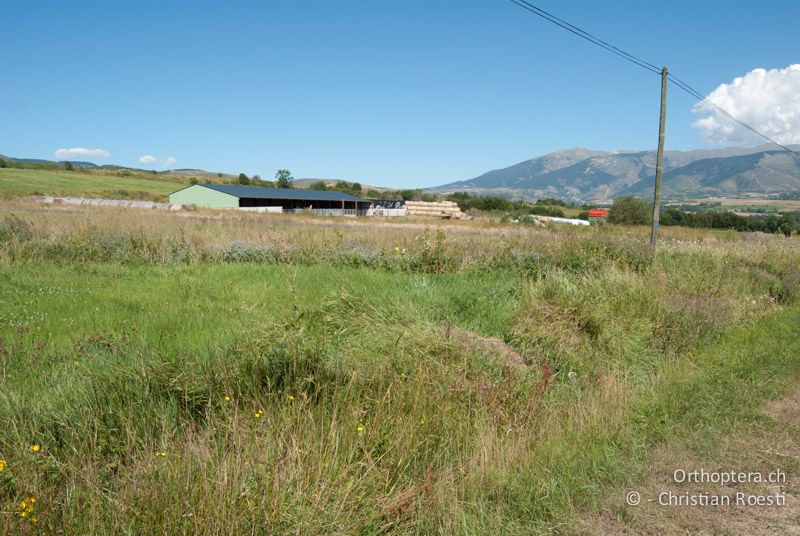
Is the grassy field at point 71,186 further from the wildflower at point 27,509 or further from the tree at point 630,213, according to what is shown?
the wildflower at point 27,509

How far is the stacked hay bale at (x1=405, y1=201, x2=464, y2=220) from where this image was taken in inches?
3236

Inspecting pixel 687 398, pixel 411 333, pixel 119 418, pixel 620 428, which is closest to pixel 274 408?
pixel 119 418

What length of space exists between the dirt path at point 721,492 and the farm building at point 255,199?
6780 cm

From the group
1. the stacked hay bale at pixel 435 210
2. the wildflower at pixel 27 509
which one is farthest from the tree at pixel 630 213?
the wildflower at pixel 27 509

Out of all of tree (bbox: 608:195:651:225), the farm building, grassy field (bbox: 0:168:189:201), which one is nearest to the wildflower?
tree (bbox: 608:195:651:225)

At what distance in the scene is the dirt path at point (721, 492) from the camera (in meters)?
3.87

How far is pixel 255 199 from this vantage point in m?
78.2

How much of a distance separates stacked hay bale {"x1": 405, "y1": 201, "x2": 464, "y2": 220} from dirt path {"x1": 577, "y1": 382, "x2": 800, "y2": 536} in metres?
76.1

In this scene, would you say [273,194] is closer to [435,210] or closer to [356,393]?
[435,210]

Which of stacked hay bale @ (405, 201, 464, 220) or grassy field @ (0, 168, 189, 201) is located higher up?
grassy field @ (0, 168, 189, 201)

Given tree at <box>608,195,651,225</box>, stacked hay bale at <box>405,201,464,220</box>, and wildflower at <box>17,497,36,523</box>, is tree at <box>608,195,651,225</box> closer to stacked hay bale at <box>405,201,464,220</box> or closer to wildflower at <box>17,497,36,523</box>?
stacked hay bale at <box>405,201,464,220</box>

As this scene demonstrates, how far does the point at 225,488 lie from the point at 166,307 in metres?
6.49

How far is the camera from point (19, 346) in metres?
6.86

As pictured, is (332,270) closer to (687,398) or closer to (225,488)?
(687,398)
